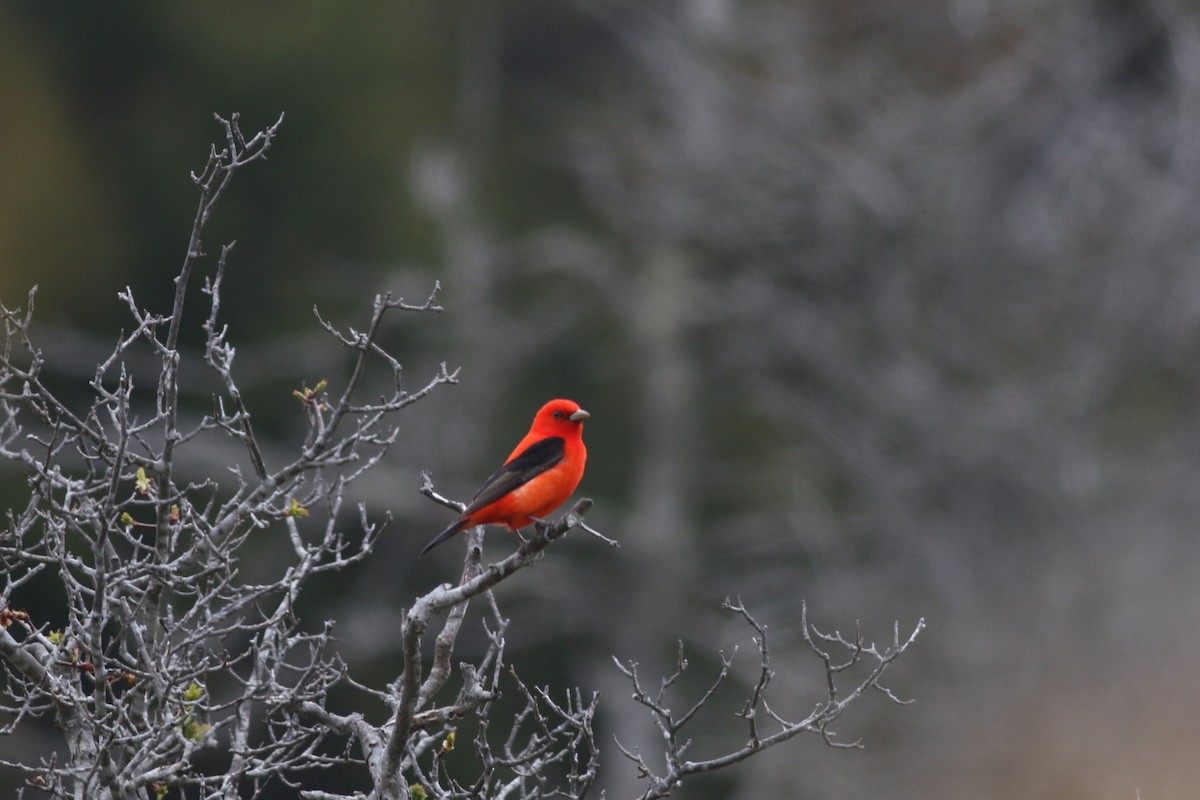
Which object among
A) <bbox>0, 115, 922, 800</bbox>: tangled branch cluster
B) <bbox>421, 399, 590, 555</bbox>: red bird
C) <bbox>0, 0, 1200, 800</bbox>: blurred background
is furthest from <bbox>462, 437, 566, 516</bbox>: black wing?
<bbox>0, 0, 1200, 800</bbox>: blurred background

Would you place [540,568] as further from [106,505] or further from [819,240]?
[106,505]

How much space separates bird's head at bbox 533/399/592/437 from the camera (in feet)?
24.1

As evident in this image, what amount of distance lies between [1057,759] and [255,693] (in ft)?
44.2

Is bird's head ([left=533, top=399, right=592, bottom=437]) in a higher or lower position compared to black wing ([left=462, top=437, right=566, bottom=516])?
higher

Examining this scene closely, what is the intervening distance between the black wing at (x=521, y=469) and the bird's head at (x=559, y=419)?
0.66ft

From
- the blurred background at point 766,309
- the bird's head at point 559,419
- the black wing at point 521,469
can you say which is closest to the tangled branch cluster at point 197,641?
the black wing at point 521,469

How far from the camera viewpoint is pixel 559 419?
7.40m

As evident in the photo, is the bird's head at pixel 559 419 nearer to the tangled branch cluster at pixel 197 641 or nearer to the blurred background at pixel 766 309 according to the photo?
the tangled branch cluster at pixel 197 641

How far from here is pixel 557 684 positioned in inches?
859

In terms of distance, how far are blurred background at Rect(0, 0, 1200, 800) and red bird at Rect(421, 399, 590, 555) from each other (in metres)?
12.0

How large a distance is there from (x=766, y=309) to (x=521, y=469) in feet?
47.2

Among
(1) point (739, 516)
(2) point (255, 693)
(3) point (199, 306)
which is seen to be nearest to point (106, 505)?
(2) point (255, 693)

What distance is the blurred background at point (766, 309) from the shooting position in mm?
19594

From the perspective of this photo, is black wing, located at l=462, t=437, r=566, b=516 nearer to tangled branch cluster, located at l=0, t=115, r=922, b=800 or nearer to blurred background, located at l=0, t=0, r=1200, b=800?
tangled branch cluster, located at l=0, t=115, r=922, b=800
